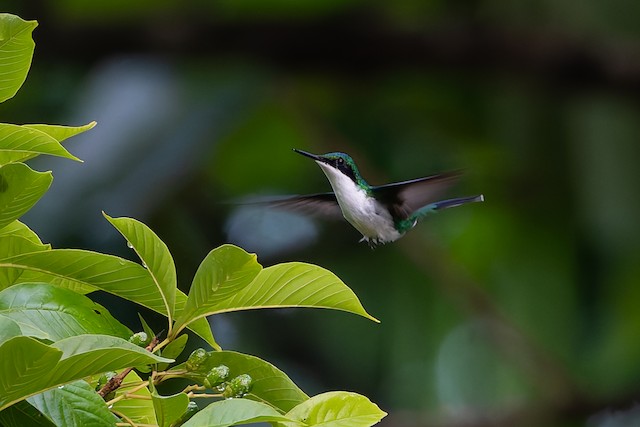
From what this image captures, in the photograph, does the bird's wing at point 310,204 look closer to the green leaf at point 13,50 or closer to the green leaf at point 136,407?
the green leaf at point 136,407

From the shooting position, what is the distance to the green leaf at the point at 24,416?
37.6 inches

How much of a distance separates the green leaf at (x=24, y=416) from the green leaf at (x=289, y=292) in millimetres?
174

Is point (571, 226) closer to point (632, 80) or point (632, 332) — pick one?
point (632, 332)

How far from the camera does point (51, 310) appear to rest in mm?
979

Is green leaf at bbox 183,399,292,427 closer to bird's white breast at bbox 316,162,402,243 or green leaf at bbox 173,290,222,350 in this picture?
green leaf at bbox 173,290,222,350

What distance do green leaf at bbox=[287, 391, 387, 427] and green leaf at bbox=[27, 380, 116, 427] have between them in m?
0.18

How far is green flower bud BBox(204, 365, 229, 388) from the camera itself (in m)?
0.99

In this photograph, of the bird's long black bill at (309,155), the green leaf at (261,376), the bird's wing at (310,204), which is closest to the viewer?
the green leaf at (261,376)

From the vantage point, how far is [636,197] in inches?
174

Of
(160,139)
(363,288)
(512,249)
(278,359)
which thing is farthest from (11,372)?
(512,249)

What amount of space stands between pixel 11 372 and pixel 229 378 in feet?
0.82

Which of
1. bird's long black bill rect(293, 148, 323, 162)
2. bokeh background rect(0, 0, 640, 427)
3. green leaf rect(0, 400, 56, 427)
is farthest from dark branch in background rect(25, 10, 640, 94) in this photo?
green leaf rect(0, 400, 56, 427)

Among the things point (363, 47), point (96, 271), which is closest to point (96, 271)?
point (96, 271)

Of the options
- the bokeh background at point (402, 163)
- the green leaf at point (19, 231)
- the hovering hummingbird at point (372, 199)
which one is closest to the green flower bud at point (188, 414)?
the green leaf at point (19, 231)
